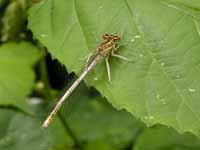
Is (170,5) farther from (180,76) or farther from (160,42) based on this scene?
(180,76)

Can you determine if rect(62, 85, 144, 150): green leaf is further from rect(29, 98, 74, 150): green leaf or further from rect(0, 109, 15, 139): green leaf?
rect(0, 109, 15, 139): green leaf

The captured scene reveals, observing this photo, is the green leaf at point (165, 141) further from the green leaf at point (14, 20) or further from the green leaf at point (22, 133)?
the green leaf at point (14, 20)

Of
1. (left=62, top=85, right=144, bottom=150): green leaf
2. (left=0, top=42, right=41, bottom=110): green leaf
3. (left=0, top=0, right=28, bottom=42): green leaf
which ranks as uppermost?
(left=0, top=0, right=28, bottom=42): green leaf

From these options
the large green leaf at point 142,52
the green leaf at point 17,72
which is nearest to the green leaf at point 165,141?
the green leaf at point 17,72

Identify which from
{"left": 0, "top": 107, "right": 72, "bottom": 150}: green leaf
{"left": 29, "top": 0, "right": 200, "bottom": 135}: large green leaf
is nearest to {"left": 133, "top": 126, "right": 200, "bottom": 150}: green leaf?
{"left": 0, "top": 107, "right": 72, "bottom": 150}: green leaf

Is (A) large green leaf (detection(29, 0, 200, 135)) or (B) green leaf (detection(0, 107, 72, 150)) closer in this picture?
(A) large green leaf (detection(29, 0, 200, 135))

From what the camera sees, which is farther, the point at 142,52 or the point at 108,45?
the point at 108,45

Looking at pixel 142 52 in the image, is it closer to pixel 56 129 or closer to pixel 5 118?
pixel 5 118

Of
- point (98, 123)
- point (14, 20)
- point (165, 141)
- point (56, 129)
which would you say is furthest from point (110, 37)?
point (98, 123)
